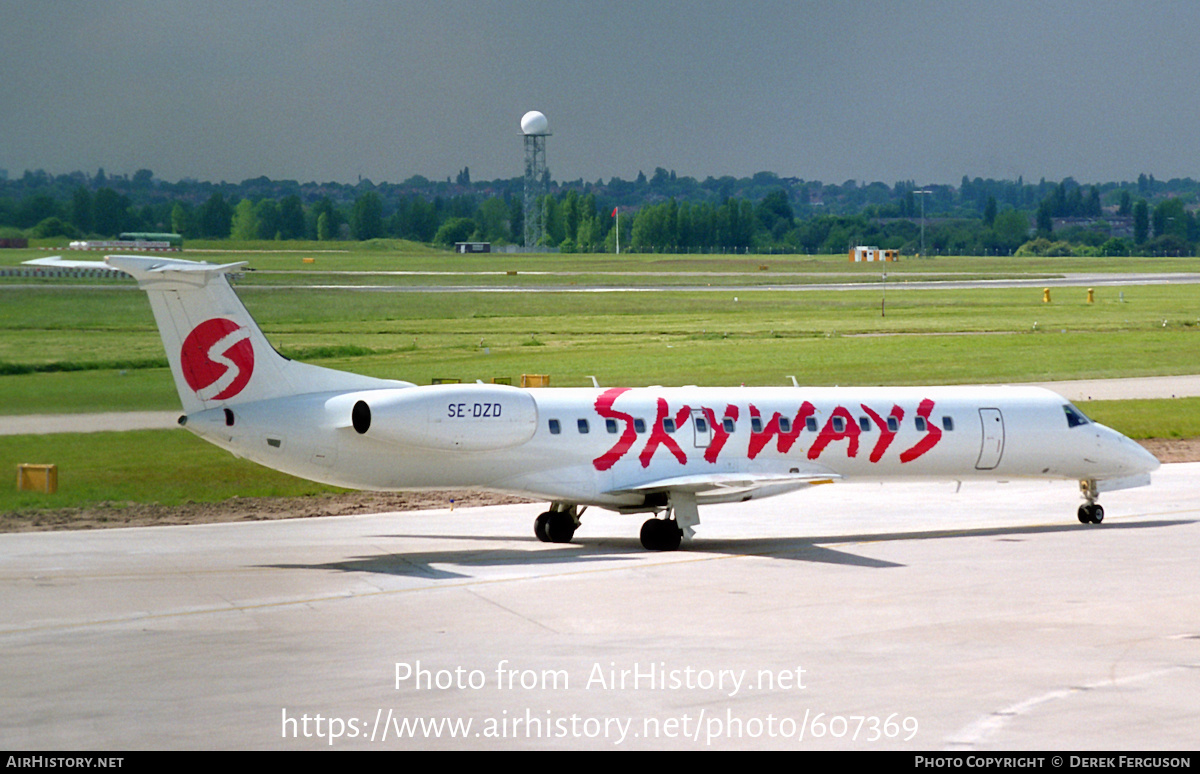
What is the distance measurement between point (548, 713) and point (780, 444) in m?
14.0

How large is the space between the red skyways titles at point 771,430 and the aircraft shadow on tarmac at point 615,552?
1676mm

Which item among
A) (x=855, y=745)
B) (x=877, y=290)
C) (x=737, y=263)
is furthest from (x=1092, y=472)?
(x=737, y=263)

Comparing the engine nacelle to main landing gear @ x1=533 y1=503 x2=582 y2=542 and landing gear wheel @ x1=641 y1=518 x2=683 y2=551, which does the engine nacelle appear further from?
landing gear wheel @ x1=641 y1=518 x2=683 y2=551

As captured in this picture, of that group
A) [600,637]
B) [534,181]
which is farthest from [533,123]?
[600,637]

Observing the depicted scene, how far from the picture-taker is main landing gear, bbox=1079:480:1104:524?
30641 millimetres

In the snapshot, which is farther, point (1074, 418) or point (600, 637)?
point (1074, 418)

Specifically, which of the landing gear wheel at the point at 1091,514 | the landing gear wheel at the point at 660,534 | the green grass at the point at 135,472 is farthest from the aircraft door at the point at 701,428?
the green grass at the point at 135,472

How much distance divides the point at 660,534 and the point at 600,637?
8.14 m

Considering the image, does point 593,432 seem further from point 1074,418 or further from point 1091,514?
point 1091,514

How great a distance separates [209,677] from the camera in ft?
53.3

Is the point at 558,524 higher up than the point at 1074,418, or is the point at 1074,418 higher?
the point at 1074,418

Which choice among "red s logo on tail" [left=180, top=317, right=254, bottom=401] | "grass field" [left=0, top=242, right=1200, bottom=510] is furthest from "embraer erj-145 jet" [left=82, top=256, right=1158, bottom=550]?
"grass field" [left=0, top=242, right=1200, bottom=510]

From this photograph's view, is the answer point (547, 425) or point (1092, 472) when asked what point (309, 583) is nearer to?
point (547, 425)

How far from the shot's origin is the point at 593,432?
1053 inches
